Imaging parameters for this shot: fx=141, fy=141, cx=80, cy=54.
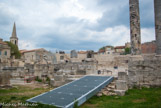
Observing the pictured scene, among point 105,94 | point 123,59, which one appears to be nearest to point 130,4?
point 105,94

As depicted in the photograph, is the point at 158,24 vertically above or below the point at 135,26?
below

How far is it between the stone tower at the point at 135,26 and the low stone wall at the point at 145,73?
5455mm

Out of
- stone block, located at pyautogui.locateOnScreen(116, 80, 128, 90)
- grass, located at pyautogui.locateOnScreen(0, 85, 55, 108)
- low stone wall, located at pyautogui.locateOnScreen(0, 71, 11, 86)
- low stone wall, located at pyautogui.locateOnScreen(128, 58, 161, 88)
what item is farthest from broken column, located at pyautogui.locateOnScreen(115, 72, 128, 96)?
low stone wall, located at pyautogui.locateOnScreen(0, 71, 11, 86)

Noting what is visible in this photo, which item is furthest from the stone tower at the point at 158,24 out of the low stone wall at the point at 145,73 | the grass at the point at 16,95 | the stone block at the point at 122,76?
the grass at the point at 16,95

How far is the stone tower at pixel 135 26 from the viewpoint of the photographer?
13422 mm

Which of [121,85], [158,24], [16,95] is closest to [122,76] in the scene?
[121,85]

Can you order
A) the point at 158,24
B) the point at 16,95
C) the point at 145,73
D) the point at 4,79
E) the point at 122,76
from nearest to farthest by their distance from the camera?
the point at 16,95 < the point at 122,76 < the point at 145,73 < the point at 4,79 < the point at 158,24

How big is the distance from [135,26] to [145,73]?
6.55m

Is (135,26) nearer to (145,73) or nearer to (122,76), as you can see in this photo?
(145,73)

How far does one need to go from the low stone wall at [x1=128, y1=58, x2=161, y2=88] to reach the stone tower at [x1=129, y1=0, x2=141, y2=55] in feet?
17.9

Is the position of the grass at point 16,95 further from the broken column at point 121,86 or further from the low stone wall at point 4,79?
the broken column at point 121,86

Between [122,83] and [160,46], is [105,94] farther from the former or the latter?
[160,46]

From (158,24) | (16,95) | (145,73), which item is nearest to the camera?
(16,95)

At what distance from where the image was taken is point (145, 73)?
844 cm
